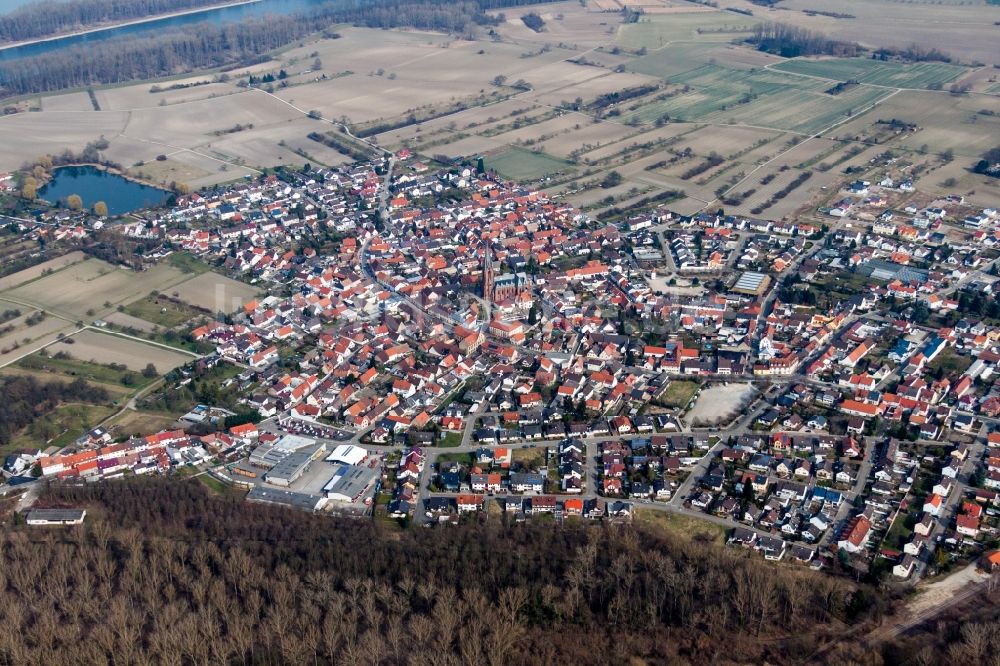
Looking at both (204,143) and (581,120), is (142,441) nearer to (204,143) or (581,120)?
(204,143)

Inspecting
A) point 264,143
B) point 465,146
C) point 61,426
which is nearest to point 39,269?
point 61,426

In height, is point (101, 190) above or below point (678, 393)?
above

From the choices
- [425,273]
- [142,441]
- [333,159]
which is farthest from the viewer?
[333,159]

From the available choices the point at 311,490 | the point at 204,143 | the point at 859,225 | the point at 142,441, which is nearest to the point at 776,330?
the point at 859,225

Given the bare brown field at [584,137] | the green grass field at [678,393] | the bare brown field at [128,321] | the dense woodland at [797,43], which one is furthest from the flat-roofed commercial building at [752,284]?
the dense woodland at [797,43]

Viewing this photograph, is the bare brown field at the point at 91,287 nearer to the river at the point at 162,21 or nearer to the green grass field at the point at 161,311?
the green grass field at the point at 161,311

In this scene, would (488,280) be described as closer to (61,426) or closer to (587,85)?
(61,426)
